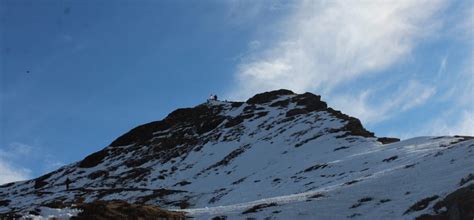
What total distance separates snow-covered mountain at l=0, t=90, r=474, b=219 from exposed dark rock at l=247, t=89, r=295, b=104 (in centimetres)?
49

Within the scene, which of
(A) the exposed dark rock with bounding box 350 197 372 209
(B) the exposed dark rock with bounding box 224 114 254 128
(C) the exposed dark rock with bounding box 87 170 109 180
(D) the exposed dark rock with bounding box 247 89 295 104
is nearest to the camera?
(A) the exposed dark rock with bounding box 350 197 372 209

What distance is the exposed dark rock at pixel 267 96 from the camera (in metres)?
126

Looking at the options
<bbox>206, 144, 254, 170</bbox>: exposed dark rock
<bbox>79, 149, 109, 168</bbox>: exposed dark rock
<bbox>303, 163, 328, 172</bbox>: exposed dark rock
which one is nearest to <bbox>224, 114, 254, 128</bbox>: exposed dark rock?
<bbox>206, 144, 254, 170</bbox>: exposed dark rock

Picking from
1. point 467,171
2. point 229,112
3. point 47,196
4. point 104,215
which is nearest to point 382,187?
point 467,171

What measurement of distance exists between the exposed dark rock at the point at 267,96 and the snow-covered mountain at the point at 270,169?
0.49 m

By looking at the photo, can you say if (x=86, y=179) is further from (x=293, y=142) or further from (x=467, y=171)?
(x=467, y=171)

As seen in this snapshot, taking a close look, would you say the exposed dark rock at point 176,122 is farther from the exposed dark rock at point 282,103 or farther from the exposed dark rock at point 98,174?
the exposed dark rock at point 98,174

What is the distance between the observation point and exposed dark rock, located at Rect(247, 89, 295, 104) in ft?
414

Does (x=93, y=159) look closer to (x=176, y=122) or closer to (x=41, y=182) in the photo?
(x=41, y=182)

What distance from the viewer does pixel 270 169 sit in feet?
217

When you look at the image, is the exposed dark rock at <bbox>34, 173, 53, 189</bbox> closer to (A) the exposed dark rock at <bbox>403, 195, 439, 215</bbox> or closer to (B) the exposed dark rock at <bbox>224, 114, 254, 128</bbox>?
(B) the exposed dark rock at <bbox>224, 114, 254, 128</bbox>

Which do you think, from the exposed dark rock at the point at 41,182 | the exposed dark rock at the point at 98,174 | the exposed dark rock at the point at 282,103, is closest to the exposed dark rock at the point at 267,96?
the exposed dark rock at the point at 282,103

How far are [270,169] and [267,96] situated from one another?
209 feet

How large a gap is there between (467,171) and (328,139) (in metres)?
39.8
